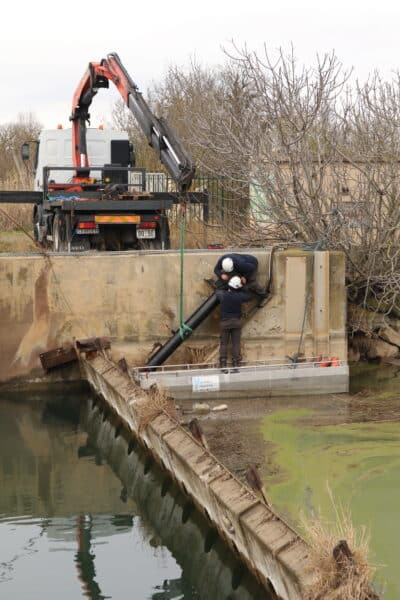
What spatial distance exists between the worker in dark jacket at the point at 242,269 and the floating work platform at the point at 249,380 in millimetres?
1280

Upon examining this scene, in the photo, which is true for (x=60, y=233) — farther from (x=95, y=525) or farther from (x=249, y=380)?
(x=95, y=525)

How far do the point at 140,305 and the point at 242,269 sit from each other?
5.94ft

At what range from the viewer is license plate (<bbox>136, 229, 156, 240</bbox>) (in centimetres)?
1750

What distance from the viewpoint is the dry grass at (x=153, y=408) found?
11.6m

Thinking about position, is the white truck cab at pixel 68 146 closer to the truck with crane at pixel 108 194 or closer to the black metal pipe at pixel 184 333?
the truck with crane at pixel 108 194

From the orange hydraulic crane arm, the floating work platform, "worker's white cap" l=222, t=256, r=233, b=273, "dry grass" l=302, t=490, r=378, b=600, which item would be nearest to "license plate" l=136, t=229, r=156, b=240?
the orange hydraulic crane arm

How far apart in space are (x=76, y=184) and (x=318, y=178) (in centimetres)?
468

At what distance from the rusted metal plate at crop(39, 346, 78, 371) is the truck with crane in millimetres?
2633

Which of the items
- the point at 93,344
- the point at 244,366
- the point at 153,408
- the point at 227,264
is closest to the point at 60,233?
the point at 93,344

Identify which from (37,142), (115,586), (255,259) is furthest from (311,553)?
(37,142)

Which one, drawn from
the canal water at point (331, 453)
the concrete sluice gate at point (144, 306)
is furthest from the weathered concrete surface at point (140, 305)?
the canal water at point (331, 453)

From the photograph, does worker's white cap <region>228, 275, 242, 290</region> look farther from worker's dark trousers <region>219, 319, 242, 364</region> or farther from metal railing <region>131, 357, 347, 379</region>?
metal railing <region>131, 357, 347, 379</region>

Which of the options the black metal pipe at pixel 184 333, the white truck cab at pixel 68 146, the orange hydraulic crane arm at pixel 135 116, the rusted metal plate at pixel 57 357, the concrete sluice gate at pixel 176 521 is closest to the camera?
the concrete sluice gate at pixel 176 521

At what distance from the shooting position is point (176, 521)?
10.2m
